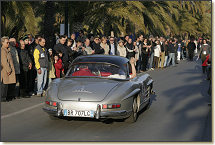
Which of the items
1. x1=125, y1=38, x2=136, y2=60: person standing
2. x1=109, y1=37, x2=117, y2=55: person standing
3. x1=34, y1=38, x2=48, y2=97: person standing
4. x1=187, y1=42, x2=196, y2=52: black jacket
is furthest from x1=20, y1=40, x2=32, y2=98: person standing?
x1=187, y1=42, x2=196, y2=52: black jacket

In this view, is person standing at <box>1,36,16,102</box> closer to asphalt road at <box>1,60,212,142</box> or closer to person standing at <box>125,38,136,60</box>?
asphalt road at <box>1,60,212,142</box>

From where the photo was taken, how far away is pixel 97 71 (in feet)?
32.8

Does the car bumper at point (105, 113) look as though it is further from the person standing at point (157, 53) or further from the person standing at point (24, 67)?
the person standing at point (157, 53)

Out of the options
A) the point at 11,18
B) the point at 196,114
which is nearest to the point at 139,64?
the point at 11,18

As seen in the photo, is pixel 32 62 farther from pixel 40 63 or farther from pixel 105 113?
pixel 105 113

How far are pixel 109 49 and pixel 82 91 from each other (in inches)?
449

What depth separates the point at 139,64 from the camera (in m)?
24.4

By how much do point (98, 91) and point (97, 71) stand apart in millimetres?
1391

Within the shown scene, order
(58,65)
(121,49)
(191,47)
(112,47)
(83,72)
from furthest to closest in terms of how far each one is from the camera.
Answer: (191,47) < (121,49) < (112,47) < (58,65) < (83,72)

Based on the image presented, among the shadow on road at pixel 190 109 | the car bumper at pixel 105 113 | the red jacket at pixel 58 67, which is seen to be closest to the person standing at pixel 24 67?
the red jacket at pixel 58 67

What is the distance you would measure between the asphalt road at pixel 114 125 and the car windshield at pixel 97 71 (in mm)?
1066

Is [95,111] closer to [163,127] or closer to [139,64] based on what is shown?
[163,127]

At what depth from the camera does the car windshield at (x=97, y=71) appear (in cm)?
991

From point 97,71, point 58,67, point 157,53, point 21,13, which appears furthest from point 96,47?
point 157,53
